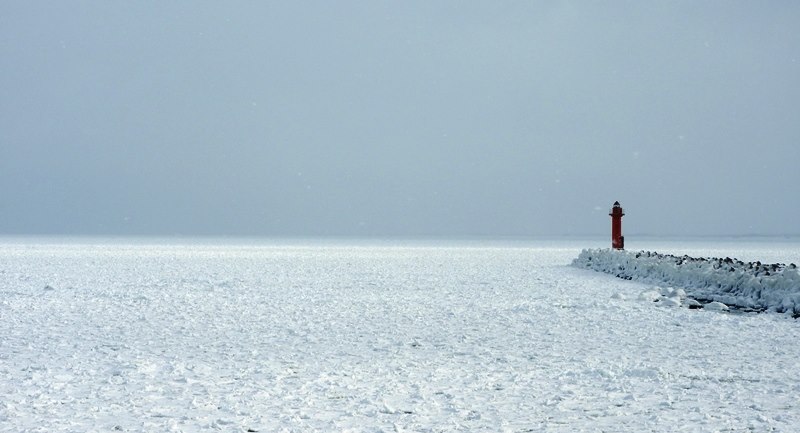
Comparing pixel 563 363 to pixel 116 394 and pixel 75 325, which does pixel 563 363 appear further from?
pixel 75 325

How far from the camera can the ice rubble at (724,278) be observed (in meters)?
11.0

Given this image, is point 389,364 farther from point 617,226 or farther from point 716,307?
point 617,226

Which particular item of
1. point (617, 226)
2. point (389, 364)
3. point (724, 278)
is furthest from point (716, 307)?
point (617, 226)

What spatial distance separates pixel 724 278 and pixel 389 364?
30.0 feet

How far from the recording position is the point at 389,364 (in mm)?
6387

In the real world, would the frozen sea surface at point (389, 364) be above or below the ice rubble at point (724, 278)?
below

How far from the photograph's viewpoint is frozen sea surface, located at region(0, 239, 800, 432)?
4.57 meters

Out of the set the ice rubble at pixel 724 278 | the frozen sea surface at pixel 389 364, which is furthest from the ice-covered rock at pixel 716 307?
the frozen sea surface at pixel 389 364

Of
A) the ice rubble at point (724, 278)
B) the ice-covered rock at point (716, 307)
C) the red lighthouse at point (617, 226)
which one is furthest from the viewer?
the red lighthouse at point (617, 226)

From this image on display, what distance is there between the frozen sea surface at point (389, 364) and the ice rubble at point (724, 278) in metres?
1.26

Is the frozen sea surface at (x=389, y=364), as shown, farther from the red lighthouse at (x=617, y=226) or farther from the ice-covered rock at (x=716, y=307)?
the red lighthouse at (x=617, y=226)

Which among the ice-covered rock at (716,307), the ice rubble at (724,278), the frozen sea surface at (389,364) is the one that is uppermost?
the ice rubble at (724,278)

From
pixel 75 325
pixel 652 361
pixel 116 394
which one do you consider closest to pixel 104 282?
pixel 75 325

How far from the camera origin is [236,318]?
31.4 ft
